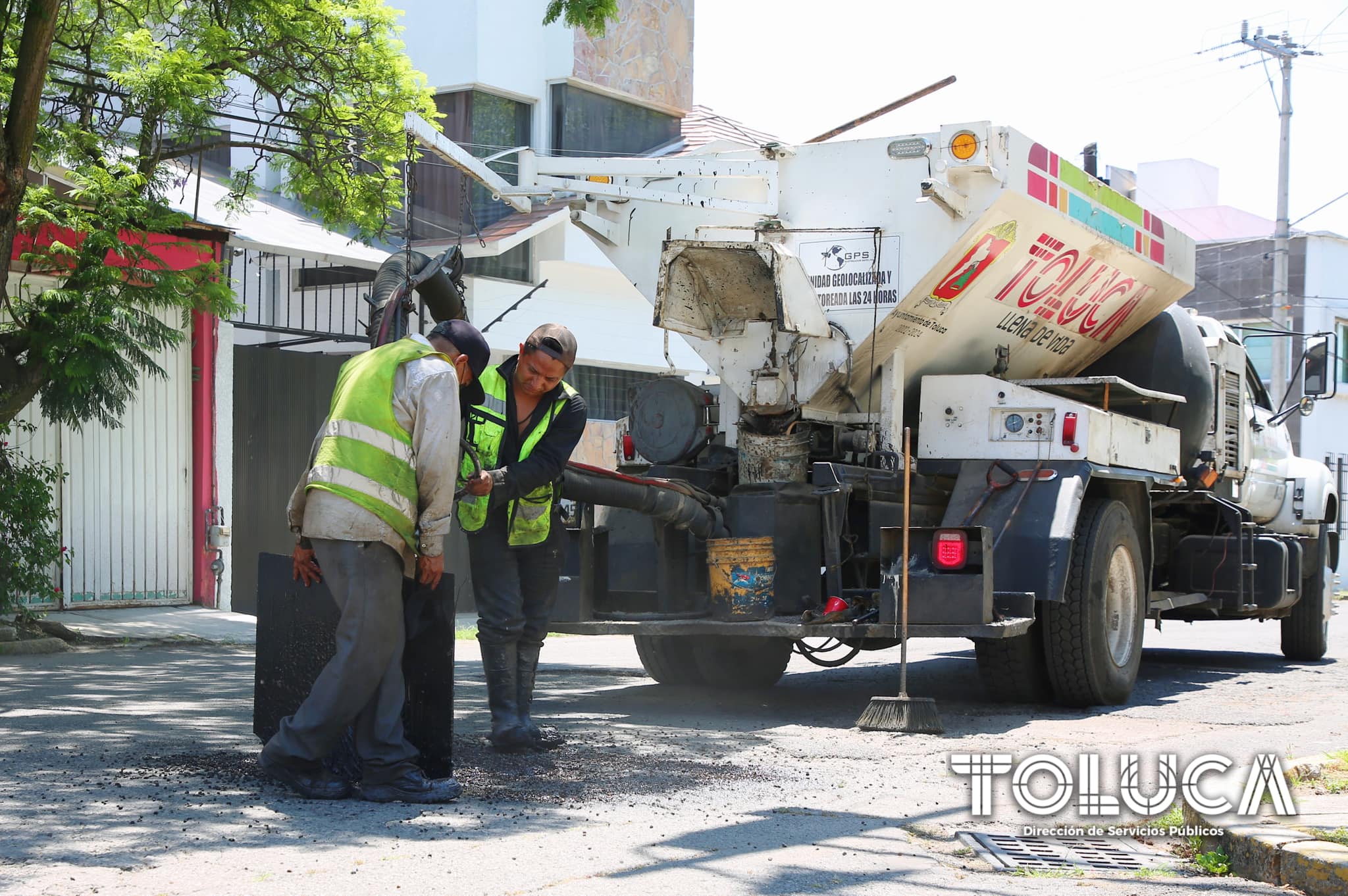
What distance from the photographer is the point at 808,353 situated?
7992 mm

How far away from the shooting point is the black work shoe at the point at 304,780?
191 inches

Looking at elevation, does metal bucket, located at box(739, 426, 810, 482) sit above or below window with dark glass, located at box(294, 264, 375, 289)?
below

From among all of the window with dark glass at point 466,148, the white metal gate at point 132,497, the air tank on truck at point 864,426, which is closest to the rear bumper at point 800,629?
the air tank on truck at point 864,426

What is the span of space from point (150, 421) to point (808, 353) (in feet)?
22.3

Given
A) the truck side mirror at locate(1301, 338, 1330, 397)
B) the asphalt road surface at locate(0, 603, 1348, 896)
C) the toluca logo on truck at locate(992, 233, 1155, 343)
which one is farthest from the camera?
the truck side mirror at locate(1301, 338, 1330, 397)

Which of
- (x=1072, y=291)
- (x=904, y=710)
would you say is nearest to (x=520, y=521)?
(x=904, y=710)

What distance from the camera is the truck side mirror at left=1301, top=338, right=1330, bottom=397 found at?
1110cm

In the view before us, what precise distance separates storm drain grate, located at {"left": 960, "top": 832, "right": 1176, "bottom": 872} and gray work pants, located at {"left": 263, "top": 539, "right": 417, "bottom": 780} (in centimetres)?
190

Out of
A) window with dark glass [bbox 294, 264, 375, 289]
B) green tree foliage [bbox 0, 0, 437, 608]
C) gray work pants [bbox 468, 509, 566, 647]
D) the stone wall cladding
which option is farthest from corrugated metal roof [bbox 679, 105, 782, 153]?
gray work pants [bbox 468, 509, 566, 647]

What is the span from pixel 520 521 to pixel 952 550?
237 centimetres

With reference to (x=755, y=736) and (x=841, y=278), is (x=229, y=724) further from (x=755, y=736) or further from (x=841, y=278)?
(x=841, y=278)

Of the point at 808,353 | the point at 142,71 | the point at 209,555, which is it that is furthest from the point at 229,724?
the point at 209,555

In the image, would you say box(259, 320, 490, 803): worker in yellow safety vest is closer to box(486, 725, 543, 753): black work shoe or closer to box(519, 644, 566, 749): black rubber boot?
box(486, 725, 543, 753): black work shoe

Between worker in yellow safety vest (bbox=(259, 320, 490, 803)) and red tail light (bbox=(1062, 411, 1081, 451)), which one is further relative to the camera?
red tail light (bbox=(1062, 411, 1081, 451))
